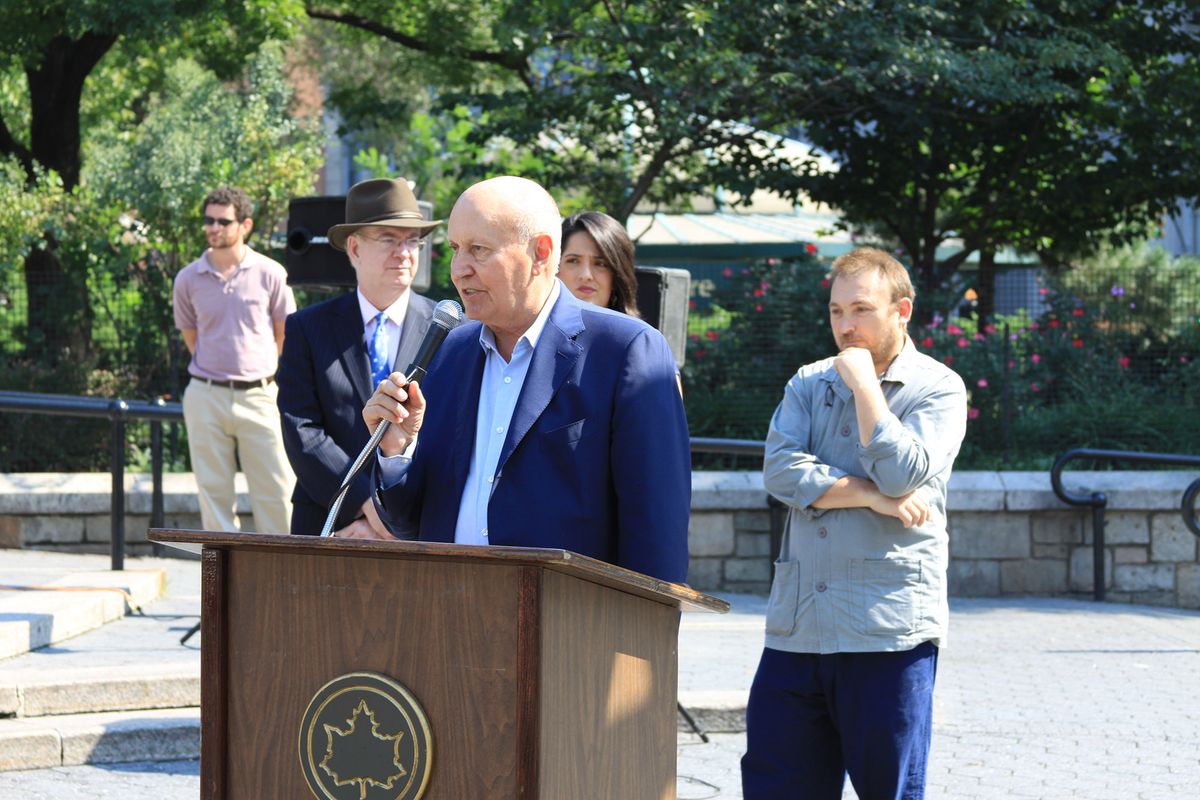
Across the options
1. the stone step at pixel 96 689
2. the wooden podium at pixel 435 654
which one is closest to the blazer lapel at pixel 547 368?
the wooden podium at pixel 435 654

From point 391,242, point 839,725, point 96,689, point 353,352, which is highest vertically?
point 391,242

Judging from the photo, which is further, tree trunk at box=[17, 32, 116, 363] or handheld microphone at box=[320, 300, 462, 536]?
tree trunk at box=[17, 32, 116, 363]

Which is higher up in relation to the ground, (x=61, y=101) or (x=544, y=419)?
(x=61, y=101)

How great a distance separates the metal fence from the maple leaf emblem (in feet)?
31.6

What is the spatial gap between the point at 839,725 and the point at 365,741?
1.80m

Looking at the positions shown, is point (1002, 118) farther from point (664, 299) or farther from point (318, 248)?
point (318, 248)

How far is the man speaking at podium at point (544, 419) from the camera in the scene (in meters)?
3.12

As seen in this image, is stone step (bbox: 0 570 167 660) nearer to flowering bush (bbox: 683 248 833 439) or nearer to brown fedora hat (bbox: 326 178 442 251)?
brown fedora hat (bbox: 326 178 442 251)

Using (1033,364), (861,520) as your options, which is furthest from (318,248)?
(1033,364)

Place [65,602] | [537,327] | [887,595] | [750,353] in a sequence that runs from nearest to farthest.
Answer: [537,327] < [887,595] < [65,602] < [750,353]

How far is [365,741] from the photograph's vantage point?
2.62m

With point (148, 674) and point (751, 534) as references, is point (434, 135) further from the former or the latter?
point (148, 674)

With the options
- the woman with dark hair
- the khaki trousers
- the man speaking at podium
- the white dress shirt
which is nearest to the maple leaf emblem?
the man speaking at podium

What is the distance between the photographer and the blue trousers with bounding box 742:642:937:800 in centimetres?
401
